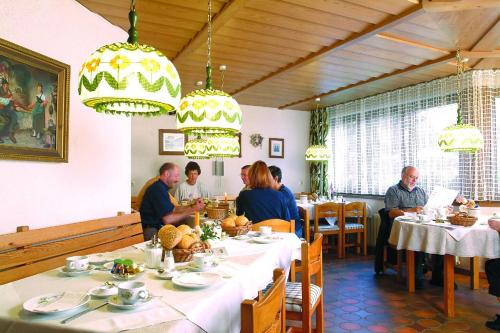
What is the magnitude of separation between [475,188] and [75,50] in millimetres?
4720

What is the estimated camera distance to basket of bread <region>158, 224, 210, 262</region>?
6.27 feet

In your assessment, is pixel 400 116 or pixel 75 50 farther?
pixel 400 116

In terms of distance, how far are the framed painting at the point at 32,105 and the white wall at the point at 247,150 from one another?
3589mm

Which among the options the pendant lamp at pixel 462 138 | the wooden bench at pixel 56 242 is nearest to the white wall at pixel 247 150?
the wooden bench at pixel 56 242

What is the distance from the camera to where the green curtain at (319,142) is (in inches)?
286

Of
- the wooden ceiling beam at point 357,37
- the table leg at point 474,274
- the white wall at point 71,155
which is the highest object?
the wooden ceiling beam at point 357,37

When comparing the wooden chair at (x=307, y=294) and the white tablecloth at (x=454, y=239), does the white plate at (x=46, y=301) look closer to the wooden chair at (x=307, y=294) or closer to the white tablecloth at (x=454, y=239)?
the wooden chair at (x=307, y=294)

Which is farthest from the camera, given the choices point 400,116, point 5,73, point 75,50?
point 400,116

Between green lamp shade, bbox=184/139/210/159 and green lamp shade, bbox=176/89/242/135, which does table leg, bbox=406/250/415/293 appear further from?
green lamp shade, bbox=176/89/242/135

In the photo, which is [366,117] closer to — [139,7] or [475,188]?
[475,188]

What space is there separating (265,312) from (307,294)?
1.00 meters

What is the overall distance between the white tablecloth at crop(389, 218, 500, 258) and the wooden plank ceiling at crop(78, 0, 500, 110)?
181cm

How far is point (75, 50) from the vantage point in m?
3.02

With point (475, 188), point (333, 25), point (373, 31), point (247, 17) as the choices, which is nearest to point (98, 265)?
point (247, 17)
